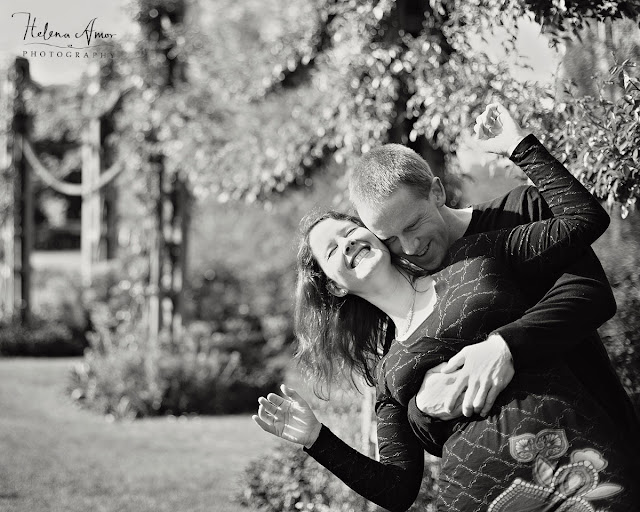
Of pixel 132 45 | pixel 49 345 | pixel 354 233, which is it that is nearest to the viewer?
pixel 354 233

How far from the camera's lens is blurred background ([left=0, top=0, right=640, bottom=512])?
3387mm

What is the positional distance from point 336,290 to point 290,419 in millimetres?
404

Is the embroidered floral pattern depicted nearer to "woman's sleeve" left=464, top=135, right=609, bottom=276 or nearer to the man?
the man

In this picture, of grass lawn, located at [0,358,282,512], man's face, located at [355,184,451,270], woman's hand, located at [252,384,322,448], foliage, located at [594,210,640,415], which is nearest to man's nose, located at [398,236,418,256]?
man's face, located at [355,184,451,270]

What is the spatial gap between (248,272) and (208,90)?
5362mm

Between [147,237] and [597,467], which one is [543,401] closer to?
[597,467]

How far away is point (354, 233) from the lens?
2256mm

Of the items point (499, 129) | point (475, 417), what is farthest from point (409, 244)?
point (475, 417)

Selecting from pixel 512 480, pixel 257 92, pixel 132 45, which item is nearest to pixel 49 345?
pixel 132 45

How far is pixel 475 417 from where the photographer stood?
1993mm

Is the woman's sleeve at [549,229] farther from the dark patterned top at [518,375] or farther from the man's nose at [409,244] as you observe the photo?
the man's nose at [409,244]

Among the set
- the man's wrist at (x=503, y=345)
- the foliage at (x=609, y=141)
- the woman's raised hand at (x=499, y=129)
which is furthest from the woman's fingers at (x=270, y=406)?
the foliage at (x=609, y=141)

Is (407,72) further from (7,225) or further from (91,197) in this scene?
(91,197)

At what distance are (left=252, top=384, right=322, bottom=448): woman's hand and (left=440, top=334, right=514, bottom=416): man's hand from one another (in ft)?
1.37
